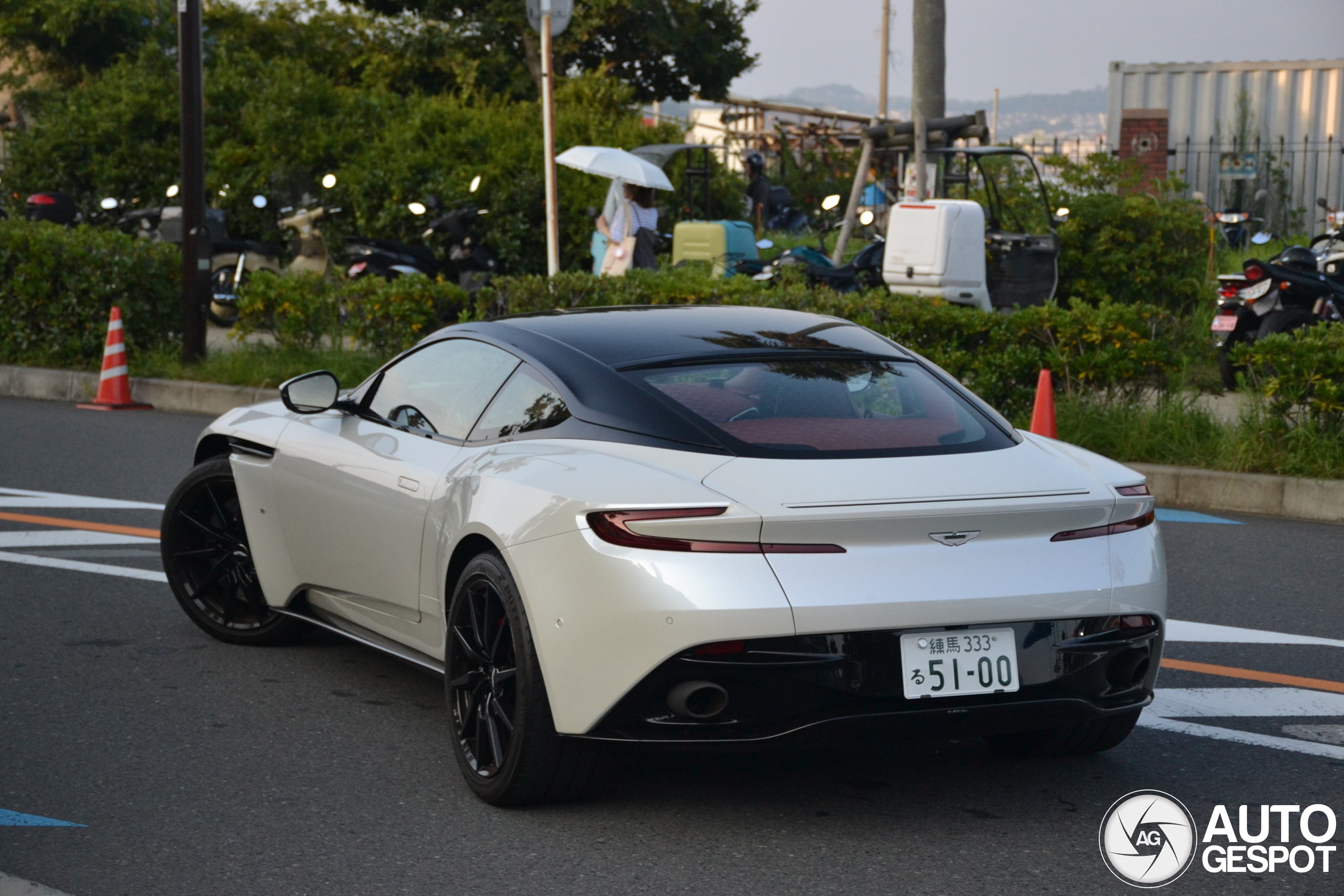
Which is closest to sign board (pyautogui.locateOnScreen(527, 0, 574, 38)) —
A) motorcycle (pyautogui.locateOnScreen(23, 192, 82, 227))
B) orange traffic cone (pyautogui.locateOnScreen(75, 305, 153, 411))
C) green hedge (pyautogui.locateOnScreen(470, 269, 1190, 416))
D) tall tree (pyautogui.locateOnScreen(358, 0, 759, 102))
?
orange traffic cone (pyautogui.locateOnScreen(75, 305, 153, 411))

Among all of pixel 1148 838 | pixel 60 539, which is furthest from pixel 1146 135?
pixel 1148 838

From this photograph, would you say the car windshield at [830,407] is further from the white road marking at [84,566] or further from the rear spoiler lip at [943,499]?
the white road marking at [84,566]

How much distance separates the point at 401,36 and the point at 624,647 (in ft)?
93.4

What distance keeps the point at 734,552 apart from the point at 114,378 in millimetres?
10714

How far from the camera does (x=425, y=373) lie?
518 cm

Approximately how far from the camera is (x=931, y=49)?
18.9 meters

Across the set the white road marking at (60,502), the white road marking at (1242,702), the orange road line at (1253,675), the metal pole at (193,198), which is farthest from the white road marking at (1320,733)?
the metal pole at (193,198)

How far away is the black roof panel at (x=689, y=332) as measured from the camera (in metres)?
4.60

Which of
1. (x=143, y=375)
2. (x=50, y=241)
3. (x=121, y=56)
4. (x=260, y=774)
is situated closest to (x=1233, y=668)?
(x=260, y=774)

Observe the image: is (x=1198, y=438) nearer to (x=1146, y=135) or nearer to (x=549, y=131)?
(x=549, y=131)

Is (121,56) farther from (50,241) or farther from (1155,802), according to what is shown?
(1155,802)

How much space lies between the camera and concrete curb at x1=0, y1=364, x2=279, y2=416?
42.4 ft

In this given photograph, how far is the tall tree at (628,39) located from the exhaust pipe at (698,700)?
2618 cm

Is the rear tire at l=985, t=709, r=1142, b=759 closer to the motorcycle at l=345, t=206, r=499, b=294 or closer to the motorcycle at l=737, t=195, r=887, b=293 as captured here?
the motorcycle at l=737, t=195, r=887, b=293
